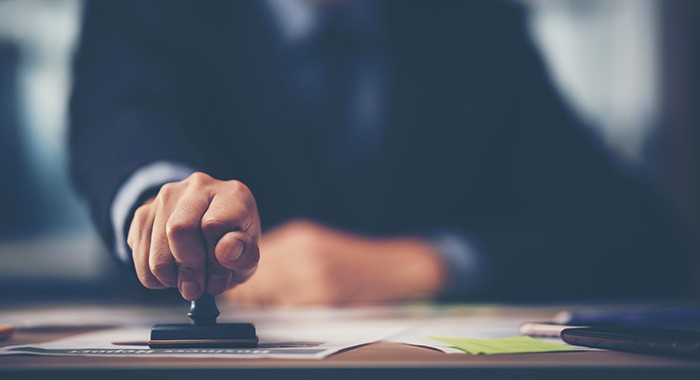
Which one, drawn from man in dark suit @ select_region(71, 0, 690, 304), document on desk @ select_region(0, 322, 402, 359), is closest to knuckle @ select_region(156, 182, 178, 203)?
document on desk @ select_region(0, 322, 402, 359)

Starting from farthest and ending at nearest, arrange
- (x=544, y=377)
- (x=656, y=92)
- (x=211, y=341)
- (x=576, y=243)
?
1. (x=656, y=92)
2. (x=576, y=243)
3. (x=211, y=341)
4. (x=544, y=377)

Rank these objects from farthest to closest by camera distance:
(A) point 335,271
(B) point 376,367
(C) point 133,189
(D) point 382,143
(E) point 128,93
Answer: (D) point 382,143 < (E) point 128,93 < (A) point 335,271 < (C) point 133,189 < (B) point 376,367

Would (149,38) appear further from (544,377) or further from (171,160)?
(544,377)

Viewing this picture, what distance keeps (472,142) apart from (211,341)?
1.02m

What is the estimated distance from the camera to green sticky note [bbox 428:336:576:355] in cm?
39

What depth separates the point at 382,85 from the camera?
52.9 inches

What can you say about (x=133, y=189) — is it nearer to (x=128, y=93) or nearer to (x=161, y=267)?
(x=161, y=267)

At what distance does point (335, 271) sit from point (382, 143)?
43cm

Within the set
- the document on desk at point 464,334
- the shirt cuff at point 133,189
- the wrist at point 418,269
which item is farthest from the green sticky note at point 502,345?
the wrist at point 418,269

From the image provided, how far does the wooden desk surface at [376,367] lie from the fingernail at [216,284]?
10cm

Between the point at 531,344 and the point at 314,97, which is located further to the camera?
the point at 314,97

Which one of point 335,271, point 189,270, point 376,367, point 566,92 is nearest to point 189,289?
point 189,270

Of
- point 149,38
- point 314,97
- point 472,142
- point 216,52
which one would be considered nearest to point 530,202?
point 472,142

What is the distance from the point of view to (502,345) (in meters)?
0.42
